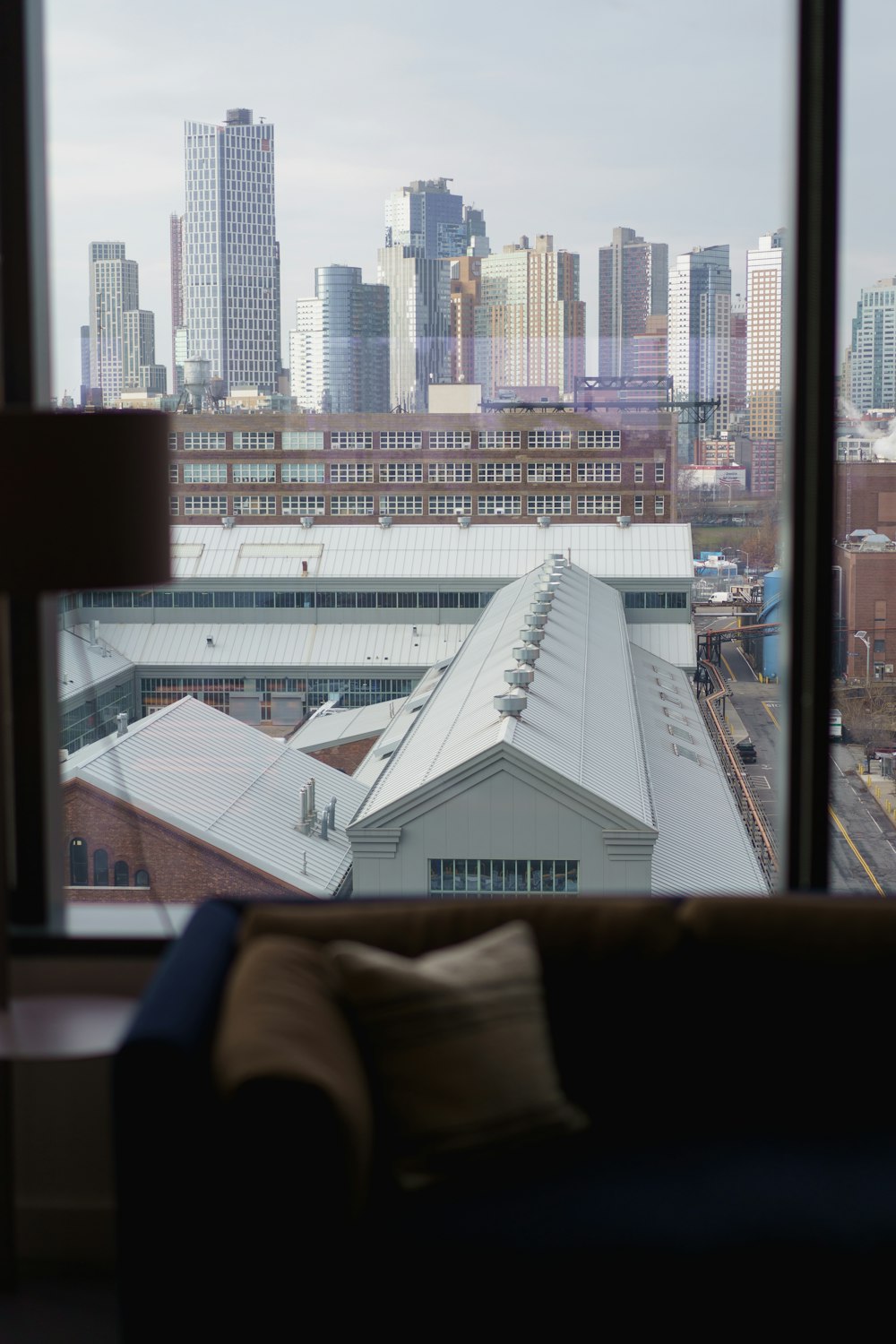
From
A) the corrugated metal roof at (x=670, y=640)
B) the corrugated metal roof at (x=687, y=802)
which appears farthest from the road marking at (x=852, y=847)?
the corrugated metal roof at (x=670, y=640)

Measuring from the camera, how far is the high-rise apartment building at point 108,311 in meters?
2.96

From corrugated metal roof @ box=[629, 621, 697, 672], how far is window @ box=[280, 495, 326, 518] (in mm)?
986

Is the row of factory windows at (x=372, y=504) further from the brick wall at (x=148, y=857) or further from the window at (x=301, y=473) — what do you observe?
the brick wall at (x=148, y=857)

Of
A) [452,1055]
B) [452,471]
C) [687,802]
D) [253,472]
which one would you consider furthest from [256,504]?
[452,1055]

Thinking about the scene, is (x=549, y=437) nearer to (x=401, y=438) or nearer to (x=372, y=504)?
(x=401, y=438)

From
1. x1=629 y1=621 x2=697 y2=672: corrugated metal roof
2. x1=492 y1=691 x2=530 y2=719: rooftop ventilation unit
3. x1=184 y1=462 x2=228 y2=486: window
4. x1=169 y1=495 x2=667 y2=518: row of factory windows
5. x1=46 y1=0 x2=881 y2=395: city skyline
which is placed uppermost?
x1=46 y1=0 x2=881 y2=395: city skyline

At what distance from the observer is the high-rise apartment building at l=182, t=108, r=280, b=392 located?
3.14m

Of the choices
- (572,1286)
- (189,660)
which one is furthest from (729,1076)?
(189,660)

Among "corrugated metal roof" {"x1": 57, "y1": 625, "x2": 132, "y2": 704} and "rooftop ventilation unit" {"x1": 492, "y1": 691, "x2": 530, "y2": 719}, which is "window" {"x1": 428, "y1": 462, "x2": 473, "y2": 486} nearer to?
"rooftop ventilation unit" {"x1": 492, "y1": 691, "x2": 530, "y2": 719}

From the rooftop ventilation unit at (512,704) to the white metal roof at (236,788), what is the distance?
19.1 inches

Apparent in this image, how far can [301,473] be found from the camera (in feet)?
10.7

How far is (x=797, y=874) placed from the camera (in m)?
2.57

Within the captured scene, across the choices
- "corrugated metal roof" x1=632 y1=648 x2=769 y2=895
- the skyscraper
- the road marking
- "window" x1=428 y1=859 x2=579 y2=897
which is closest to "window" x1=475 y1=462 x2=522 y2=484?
the skyscraper

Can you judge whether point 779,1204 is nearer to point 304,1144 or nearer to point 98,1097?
point 304,1144
